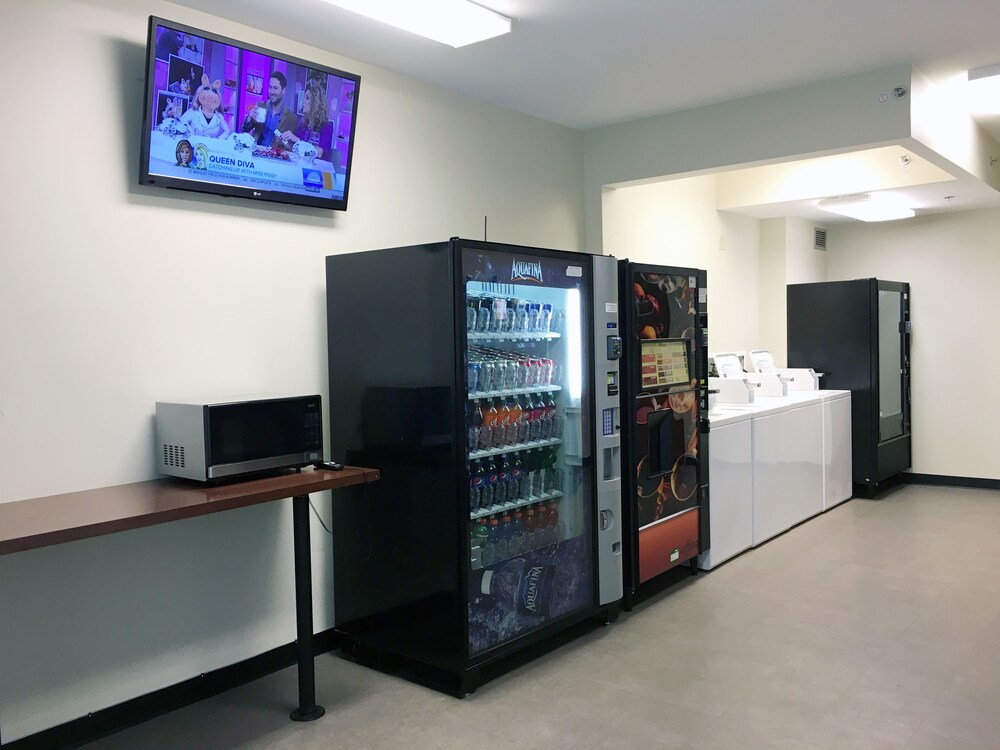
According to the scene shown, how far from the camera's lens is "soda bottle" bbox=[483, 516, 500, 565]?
3.70 meters

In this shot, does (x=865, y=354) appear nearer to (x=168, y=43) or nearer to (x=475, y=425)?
(x=475, y=425)

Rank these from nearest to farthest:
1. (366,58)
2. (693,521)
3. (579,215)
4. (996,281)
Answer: (366,58)
(693,521)
(579,215)
(996,281)

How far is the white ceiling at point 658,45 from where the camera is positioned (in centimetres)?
353

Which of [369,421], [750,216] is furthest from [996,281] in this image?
[369,421]

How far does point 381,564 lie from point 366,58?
2479 millimetres

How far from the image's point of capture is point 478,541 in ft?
12.1

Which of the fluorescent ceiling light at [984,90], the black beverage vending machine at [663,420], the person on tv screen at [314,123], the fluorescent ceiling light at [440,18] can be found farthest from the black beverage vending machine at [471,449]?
the fluorescent ceiling light at [984,90]

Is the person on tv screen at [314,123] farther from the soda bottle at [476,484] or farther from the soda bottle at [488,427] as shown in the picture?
the soda bottle at [476,484]

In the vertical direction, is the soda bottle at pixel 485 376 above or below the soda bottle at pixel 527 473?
above

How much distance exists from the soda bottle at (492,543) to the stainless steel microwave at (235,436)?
875mm

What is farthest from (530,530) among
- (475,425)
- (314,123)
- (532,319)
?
(314,123)

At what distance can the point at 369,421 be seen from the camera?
12.3ft

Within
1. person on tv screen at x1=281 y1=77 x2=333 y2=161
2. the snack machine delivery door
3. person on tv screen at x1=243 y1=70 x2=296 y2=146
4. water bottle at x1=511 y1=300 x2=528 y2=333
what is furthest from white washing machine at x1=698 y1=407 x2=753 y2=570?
person on tv screen at x1=243 y1=70 x2=296 y2=146

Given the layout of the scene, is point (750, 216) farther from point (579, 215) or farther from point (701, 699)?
point (701, 699)
